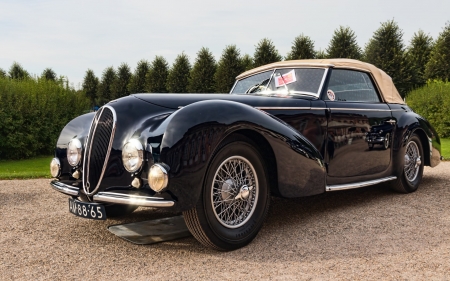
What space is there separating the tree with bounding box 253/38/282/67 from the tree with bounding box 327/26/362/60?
3449 millimetres

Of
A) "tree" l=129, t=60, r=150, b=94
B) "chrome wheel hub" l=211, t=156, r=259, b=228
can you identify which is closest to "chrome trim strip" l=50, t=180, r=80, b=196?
"chrome wheel hub" l=211, t=156, r=259, b=228

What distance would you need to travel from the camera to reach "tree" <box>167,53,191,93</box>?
3038 centimetres

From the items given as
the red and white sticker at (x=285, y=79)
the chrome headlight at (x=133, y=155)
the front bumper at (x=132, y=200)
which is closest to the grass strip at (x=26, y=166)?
the red and white sticker at (x=285, y=79)

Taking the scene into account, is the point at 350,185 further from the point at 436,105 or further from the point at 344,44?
the point at 344,44

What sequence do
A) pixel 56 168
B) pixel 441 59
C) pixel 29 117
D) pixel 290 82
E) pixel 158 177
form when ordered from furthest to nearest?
pixel 441 59 → pixel 29 117 → pixel 290 82 → pixel 56 168 → pixel 158 177

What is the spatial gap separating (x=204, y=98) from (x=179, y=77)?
87.9 ft

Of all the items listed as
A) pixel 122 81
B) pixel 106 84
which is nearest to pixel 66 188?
pixel 122 81

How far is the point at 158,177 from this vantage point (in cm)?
312

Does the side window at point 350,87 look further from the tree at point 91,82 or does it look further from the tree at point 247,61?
the tree at point 91,82

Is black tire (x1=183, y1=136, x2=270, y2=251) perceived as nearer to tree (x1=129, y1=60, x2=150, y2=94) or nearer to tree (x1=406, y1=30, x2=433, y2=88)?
tree (x1=406, y1=30, x2=433, y2=88)

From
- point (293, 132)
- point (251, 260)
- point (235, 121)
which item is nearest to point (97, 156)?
point (235, 121)

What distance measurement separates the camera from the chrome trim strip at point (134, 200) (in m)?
3.13

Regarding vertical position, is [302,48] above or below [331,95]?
above

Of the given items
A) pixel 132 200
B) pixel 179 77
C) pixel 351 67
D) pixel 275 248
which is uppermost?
pixel 179 77
